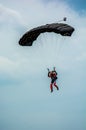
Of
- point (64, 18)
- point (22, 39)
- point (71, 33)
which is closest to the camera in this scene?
point (64, 18)

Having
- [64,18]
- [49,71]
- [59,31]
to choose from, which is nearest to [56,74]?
[49,71]

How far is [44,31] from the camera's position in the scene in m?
35.2

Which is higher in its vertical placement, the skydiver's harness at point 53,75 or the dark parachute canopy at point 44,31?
the dark parachute canopy at point 44,31

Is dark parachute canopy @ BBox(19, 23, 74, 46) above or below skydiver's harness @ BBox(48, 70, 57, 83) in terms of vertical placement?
above

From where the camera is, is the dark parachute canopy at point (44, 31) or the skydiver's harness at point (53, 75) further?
the skydiver's harness at point (53, 75)

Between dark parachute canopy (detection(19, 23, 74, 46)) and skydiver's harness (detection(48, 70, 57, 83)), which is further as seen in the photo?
skydiver's harness (detection(48, 70, 57, 83))

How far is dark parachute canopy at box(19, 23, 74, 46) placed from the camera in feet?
112

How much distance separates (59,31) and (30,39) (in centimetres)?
412

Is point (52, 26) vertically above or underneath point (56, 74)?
above

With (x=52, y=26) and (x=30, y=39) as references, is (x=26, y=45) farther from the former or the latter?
(x=52, y=26)

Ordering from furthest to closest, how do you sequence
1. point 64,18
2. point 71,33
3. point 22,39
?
point 22,39 → point 71,33 → point 64,18

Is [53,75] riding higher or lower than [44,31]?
lower

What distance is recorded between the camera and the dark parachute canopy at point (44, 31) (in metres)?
34.1

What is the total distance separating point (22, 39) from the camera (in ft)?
121
